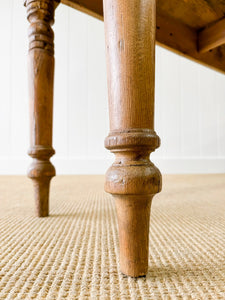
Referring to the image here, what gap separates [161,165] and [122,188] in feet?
6.57

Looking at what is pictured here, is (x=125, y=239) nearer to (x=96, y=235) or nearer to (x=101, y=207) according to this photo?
(x=96, y=235)

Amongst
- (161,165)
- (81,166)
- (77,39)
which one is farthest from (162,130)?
(77,39)

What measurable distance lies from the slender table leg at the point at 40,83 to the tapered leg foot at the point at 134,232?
0.34 meters

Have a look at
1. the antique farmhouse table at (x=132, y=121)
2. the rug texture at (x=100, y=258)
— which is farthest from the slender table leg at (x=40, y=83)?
the antique farmhouse table at (x=132, y=121)

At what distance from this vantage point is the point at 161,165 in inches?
87.0

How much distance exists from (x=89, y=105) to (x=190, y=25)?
5.03 ft

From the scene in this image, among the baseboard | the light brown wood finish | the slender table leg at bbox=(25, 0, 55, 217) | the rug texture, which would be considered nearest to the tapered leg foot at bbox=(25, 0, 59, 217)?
the slender table leg at bbox=(25, 0, 55, 217)

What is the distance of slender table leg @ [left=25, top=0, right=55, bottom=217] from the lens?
0.56 metres

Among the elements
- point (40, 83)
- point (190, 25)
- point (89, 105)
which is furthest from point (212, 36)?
point (89, 105)

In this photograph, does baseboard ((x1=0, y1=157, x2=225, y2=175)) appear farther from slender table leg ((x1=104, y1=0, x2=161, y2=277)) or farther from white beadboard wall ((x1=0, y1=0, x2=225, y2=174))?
slender table leg ((x1=104, y1=0, x2=161, y2=277))

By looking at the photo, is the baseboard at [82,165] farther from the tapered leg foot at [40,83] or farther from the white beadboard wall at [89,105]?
the tapered leg foot at [40,83]

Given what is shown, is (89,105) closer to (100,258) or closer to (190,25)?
(190,25)

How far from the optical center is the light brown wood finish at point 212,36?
0.67 meters

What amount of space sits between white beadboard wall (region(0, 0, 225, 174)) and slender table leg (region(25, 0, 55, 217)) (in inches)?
60.7
